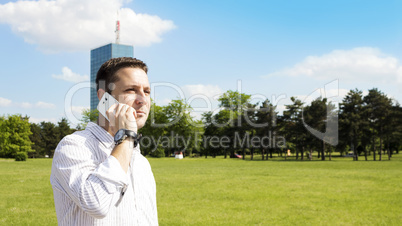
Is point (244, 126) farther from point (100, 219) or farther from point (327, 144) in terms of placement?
point (100, 219)

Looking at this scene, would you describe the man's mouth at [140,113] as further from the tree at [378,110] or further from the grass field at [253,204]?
the tree at [378,110]

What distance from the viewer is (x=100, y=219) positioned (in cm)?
210

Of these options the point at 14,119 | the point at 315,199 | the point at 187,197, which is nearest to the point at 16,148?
the point at 14,119

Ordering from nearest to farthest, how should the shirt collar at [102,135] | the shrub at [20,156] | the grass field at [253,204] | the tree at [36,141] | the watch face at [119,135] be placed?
the watch face at [119,135] → the shirt collar at [102,135] → the grass field at [253,204] → the shrub at [20,156] → the tree at [36,141]

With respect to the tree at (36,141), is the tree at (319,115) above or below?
above

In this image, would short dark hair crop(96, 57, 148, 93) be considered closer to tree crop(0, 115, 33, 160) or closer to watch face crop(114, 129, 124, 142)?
watch face crop(114, 129, 124, 142)

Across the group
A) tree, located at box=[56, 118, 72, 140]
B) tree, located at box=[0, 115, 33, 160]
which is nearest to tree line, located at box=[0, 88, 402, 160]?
tree, located at box=[0, 115, 33, 160]

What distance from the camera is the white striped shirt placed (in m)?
1.85

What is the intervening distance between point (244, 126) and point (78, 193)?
68562mm

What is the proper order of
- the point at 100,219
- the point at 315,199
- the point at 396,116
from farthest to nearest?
the point at 396,116, the point at 315,199, the point at 100,219

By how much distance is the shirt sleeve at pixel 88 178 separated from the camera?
1.83 metres

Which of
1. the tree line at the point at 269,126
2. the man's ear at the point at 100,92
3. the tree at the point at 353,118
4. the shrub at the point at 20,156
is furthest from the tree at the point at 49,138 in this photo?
the man's ear at the point at 100,92

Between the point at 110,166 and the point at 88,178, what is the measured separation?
0.48 ft

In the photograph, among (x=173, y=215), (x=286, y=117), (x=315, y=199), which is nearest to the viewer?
(x=173, y=215)
